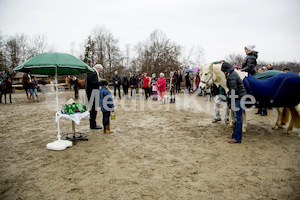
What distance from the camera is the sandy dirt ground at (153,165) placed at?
268cm

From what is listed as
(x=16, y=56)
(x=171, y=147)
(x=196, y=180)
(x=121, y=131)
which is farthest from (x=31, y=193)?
(x=16, y=56)

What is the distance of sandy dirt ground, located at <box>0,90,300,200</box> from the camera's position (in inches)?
105

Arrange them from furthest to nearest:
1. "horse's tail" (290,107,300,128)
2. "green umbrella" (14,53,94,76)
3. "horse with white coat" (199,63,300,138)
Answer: "horse with white coat" (199,63,300,138) < "horse's tail" (290,107,300,128) < "green umbrella" (14,53,94,76)

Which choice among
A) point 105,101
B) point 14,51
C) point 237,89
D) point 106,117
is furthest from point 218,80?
point 14,51

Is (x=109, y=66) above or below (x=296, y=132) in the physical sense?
above

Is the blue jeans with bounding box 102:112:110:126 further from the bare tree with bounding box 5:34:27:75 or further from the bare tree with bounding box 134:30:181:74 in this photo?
the bare tree with bounding box 5:34:27:75

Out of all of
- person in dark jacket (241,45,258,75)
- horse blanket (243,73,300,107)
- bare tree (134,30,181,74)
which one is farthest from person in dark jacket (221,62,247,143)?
bare tree (134,30,181,74)

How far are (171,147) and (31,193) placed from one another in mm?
2954

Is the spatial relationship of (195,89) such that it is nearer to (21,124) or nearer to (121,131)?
(121,131)

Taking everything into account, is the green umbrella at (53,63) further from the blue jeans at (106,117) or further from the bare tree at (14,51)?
the bare tree at (14,51)

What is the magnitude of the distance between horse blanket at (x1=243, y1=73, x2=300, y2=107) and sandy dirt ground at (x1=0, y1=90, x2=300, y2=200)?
1053 millimetres

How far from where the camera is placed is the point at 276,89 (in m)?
4.70

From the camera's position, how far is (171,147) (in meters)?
4.46

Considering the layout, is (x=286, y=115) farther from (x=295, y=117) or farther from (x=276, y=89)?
(x=276, y=89)
